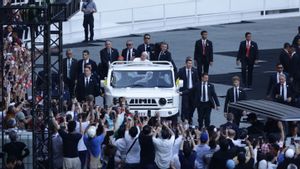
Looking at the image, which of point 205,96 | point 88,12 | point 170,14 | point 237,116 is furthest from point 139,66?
point 170,14

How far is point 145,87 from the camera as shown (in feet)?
115

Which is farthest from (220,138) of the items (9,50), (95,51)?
(95,51)

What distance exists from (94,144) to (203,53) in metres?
12.6

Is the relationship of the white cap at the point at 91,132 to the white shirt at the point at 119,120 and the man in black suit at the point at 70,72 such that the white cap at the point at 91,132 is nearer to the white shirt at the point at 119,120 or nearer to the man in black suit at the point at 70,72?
the white shirt at the point at 119,120

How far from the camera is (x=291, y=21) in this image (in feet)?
188

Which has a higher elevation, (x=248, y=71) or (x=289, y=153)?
(x=248, y=71)

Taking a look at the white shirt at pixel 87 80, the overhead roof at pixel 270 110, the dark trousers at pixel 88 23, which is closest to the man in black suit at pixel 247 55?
the white shirt at pixel 87 80

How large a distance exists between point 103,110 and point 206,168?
4.12m

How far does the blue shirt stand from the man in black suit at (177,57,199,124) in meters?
7.41

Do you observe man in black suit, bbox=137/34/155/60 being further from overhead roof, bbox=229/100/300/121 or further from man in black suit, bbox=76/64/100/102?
overhead roof, bbox=229/100/300/121

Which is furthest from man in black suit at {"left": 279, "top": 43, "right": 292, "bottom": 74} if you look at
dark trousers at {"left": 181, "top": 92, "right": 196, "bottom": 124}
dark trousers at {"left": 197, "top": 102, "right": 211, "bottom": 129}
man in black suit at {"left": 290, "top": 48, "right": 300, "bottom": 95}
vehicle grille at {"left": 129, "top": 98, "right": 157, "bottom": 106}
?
vehicle grille at {"left": 129, "top": 98, "right": 157, "bottom": 106}

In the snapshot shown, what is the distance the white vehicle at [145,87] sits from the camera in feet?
113

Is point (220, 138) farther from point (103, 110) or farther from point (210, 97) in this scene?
point (210, 97)

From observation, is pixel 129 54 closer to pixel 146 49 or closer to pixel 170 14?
pixel 146 49
